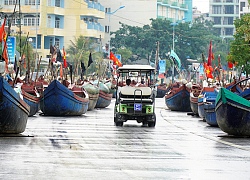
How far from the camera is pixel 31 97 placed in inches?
1325

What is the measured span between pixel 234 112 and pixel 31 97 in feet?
42.6

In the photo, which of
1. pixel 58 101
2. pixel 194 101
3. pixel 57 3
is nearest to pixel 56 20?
pixel 57 3

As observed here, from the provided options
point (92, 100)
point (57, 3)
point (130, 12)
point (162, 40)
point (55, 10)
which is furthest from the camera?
point (130, 12)

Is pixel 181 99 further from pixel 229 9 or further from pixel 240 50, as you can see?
pixel 229 9

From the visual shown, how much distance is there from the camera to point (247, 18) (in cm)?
3528

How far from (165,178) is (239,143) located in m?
8.08

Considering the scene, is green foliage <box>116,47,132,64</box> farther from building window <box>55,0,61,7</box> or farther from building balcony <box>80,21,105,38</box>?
building window <box>55,0,61,7</box>

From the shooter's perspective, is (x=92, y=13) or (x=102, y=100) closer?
(x=102, y=100)

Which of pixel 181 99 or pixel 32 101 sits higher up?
pixel 32 101

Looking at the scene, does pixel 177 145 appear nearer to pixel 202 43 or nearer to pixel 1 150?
pixel 1 150

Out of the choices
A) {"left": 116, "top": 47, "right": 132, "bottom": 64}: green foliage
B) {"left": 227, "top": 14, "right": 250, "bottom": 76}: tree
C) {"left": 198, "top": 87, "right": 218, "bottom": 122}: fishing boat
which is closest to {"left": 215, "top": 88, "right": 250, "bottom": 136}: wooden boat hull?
{"left": 198, "top": 87, "right": 218, "bottom": 122}: fishing boat

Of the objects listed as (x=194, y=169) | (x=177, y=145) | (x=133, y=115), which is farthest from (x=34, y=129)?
(x=194, y=169)

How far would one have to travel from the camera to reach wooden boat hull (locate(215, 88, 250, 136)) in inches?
889

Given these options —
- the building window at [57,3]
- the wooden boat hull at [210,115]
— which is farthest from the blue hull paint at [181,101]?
the building window at [57,3]
